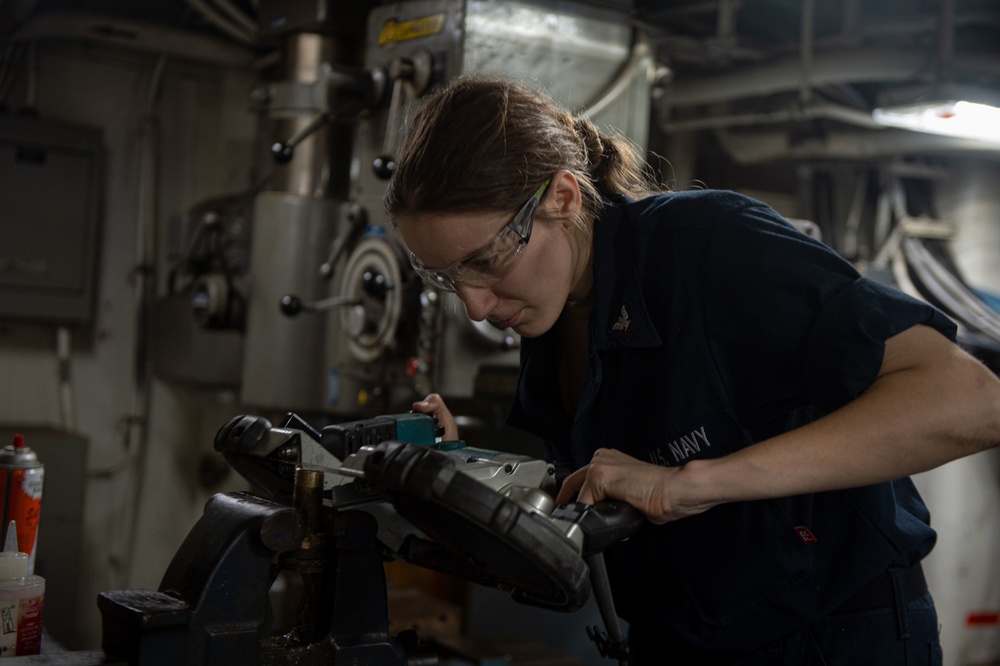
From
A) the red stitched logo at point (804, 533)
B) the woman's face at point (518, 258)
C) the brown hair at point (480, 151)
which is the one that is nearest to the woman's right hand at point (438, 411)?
the woman's face at point (518, 258)

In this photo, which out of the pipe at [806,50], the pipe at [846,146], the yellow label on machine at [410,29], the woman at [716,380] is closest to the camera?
the woman at [716,380]

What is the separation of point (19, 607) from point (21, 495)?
0.63 feet

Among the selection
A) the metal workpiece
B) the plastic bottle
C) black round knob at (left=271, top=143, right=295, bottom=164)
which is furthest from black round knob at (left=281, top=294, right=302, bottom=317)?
the metal workpiece

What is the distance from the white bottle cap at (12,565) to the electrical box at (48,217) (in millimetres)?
2273

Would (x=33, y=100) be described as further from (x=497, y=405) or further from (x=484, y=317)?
A: (x=484, y=317)

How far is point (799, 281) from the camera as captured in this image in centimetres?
102

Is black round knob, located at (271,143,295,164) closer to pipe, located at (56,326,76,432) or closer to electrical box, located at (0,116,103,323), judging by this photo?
electrical box, located at (0,116,103,323)

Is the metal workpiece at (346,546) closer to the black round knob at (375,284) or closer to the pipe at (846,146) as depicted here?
the black round knob at (375,284)

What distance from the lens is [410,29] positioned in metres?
2.36

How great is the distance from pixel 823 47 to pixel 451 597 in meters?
1.86

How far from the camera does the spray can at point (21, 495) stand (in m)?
1.32

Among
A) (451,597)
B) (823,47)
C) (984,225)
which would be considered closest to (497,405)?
(451,597)

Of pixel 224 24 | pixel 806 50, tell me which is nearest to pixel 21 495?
pixel 806 50

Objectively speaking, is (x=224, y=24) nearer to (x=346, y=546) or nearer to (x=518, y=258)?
(x=518, y=258)
